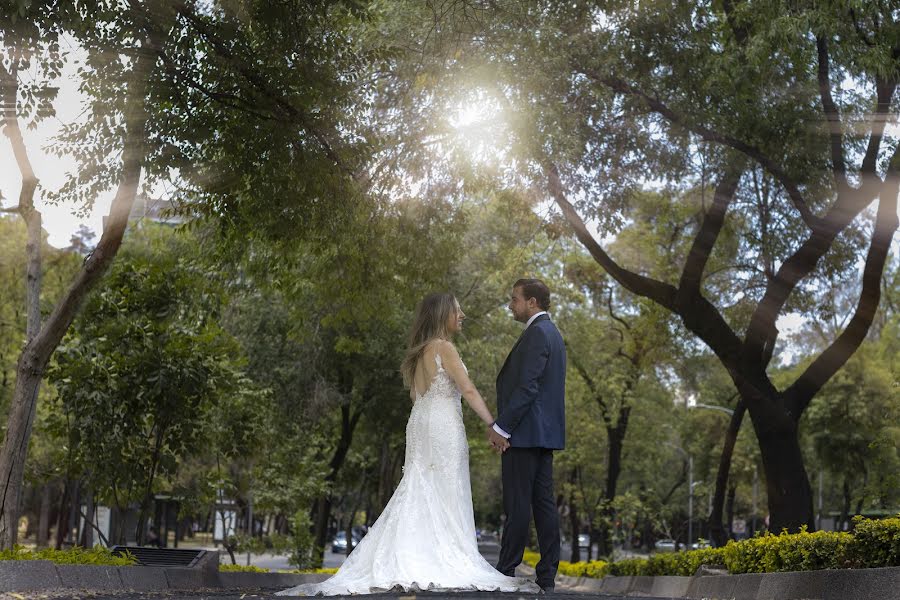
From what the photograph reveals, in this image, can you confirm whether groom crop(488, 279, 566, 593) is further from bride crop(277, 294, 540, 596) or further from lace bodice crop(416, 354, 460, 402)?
lace bodice crop(416, 354, 460, 402)

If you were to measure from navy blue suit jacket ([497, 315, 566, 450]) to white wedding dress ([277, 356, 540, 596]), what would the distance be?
810 millimetres

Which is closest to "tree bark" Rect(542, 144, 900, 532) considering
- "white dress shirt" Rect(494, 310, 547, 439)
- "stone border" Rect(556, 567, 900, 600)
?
"stone border" Rect(556, 567, 900, 600)

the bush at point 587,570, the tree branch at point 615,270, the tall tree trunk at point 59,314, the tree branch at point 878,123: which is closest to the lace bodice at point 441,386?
the tall tree trunk at point 59,314

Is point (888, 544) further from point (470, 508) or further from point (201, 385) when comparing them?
point (201, 385)

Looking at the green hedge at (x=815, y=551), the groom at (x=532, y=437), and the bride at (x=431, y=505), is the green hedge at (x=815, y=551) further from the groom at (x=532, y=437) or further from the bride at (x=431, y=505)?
the bride at (x=431, y=505)

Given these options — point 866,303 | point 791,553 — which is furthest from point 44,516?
point 791,553

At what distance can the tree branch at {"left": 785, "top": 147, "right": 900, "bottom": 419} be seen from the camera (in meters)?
14.1

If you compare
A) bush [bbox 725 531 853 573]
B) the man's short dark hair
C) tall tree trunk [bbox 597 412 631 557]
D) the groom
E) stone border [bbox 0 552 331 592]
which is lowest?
stone border [bbox 0 552 331 592]

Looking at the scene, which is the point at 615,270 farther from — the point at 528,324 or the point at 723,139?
the point at 528,324

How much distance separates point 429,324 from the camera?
879cm

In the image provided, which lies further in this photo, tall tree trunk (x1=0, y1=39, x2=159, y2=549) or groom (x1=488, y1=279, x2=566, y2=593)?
tall tree trunk (x1=0, y1=39, x2=159, y2=549)

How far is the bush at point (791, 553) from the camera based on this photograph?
27.2 feet

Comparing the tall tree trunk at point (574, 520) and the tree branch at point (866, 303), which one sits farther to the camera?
the tall tree trunk at point (574, 520)

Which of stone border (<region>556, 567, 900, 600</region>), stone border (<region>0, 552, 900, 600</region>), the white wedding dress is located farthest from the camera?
the white wedding dress
